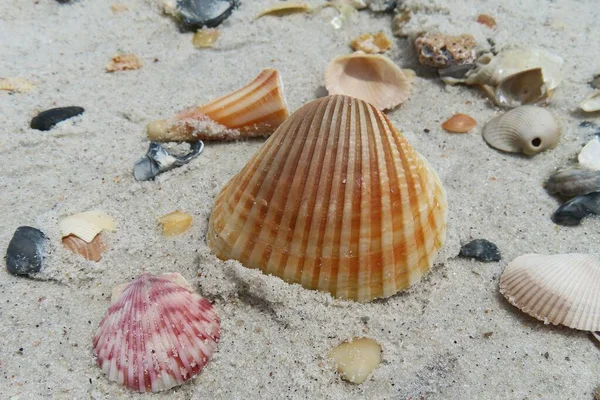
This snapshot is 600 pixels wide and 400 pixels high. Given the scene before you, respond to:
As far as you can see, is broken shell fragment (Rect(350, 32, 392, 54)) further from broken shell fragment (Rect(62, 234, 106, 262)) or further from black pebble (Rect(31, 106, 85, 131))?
broken shell fragment (Rect(62, 234, 106, 262))

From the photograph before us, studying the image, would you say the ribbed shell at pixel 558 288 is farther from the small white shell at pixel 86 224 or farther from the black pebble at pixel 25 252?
the black pebble at pixel 25 252

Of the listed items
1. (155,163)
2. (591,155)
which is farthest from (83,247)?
(591,155)

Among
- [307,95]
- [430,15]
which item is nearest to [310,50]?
[307,95]

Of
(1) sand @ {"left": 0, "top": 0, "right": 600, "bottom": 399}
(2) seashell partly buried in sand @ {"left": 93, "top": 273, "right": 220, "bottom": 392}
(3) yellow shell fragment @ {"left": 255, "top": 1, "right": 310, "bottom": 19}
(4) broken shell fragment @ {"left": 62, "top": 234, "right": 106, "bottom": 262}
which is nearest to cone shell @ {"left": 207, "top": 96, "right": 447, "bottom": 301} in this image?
(1) sand @ {"left": 0, "top": 0, "right": 600, "bottom": 399}

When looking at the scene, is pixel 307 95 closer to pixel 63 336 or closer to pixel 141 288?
pixel 141 288

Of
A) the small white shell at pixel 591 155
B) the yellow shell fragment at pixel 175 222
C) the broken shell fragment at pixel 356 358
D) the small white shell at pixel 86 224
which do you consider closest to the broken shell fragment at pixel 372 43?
the small white shell at pixel 591 155

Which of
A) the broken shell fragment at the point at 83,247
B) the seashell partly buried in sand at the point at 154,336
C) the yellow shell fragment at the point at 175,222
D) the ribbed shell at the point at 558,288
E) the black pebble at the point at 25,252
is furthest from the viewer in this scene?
the yellow shell fragment at the point at 175,222
